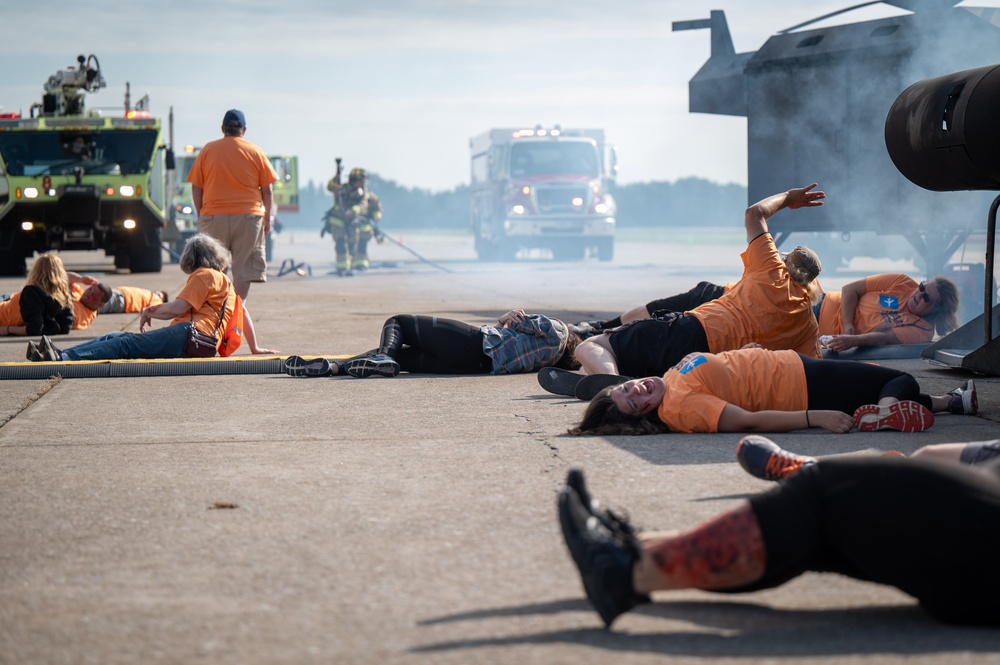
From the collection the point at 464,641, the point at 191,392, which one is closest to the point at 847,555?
the point at 464,641

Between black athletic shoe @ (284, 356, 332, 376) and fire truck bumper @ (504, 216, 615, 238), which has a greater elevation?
fire truck bumper @ (504, 216, 615, 238)

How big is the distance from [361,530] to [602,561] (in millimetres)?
1187

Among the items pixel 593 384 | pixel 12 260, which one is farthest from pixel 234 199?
pixel 12 260

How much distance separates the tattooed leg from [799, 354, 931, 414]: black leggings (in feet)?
8.73

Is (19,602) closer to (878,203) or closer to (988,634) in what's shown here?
(988,634)

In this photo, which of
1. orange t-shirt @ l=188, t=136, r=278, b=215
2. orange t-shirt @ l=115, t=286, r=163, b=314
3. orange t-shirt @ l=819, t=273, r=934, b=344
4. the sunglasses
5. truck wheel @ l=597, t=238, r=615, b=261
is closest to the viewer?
the sunglasses

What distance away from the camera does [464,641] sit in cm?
270

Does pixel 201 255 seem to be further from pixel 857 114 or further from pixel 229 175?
pixel 857 114

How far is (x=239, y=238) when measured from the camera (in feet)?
34.3

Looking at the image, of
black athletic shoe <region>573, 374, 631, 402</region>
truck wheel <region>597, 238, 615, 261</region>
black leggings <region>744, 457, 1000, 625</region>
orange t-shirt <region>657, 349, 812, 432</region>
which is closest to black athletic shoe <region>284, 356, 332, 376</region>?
black athletic shoe <region>573, 374, 631, 402</region>

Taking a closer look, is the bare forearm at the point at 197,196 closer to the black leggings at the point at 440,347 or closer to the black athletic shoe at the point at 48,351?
the black athletic shoe at the point at 48,351

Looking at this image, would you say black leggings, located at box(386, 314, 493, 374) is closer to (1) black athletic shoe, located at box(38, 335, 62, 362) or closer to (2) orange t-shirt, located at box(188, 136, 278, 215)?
(1) black athletic shoe, located at box(38, 335, 62, 362)

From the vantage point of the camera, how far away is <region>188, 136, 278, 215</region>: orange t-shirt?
1041 centimetres

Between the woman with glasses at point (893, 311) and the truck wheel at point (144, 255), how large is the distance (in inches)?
576
